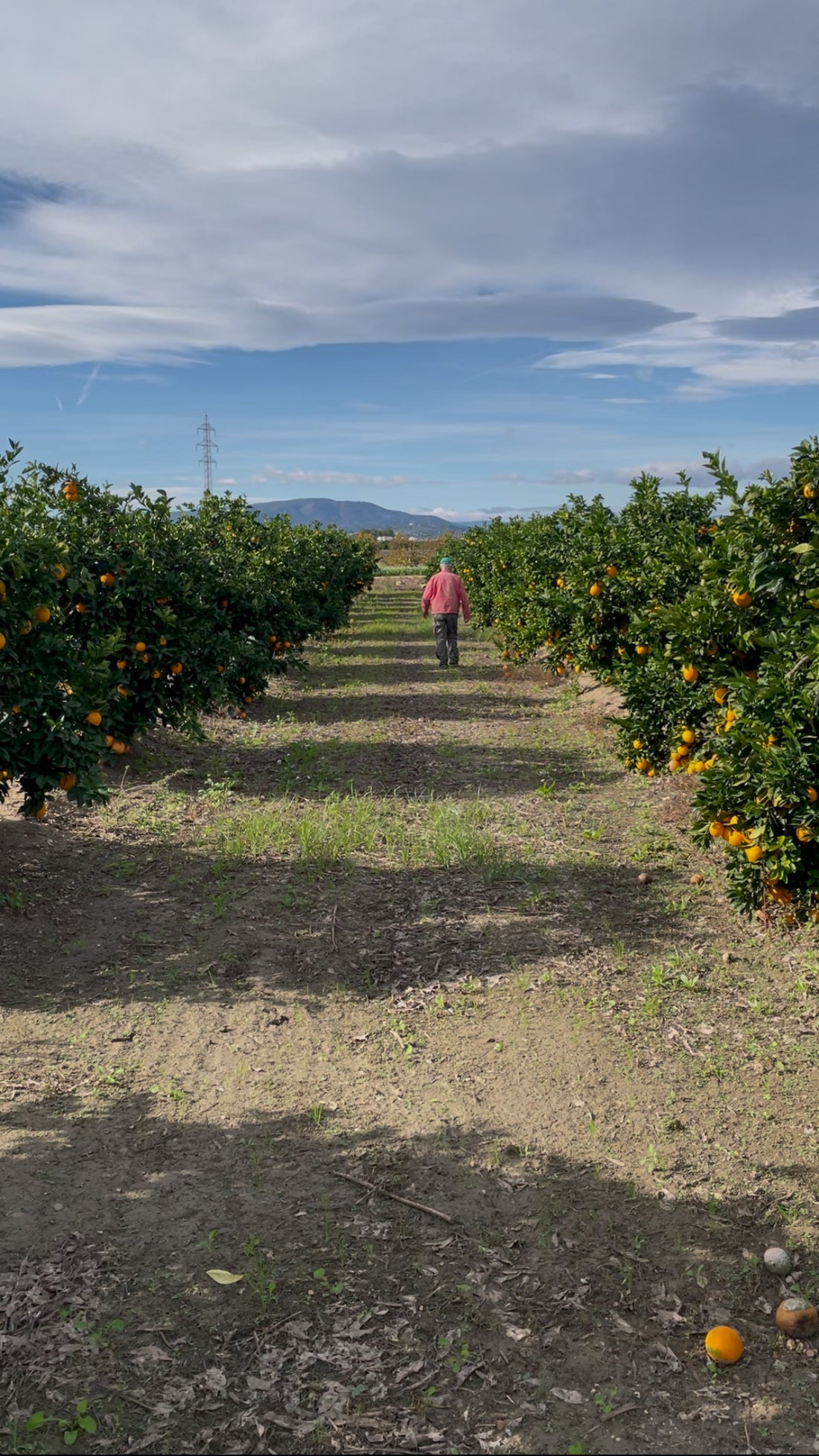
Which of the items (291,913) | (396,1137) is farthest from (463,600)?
(396,1137)

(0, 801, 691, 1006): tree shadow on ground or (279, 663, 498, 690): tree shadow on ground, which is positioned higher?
(279, 663, 498, 690): tree shadow on ground

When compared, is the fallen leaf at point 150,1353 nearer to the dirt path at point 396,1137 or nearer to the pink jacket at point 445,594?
the dirt path at point 396,1137

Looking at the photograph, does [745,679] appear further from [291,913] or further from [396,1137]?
[291,913]

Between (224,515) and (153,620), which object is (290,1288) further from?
(224,515)

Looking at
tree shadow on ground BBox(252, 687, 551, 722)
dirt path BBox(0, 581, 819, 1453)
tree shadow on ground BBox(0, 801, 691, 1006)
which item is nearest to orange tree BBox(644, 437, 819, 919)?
dirt path BBox(0, 581, 819, 1453)

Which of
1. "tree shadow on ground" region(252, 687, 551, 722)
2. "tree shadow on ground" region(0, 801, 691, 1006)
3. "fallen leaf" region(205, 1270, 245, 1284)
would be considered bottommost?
"fallen leaf" region(205, 1270, 245, 1284)

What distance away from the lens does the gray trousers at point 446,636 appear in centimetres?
1777

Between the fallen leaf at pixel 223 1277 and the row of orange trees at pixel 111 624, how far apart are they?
320 cm

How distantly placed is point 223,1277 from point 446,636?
15.4m

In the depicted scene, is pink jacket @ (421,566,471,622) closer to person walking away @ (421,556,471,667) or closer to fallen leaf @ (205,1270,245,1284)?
person walking away @ (421,556,471,667)

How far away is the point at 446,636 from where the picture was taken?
1828 centimetres

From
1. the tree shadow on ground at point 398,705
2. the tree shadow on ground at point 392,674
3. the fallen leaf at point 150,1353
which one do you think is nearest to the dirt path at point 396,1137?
the fallen leaf at point 150,1353

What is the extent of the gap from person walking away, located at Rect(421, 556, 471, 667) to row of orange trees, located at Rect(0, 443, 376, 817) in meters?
2.79

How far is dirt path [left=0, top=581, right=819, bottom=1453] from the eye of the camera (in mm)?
2959
